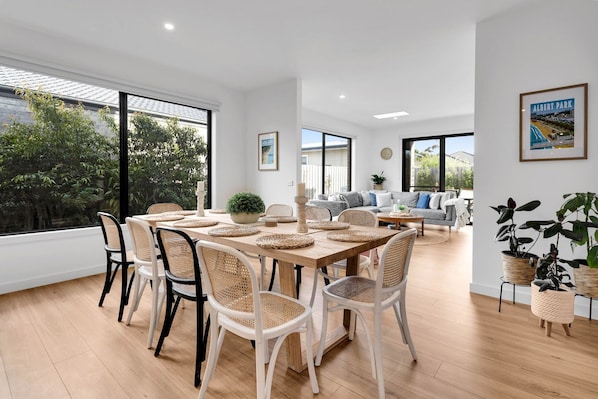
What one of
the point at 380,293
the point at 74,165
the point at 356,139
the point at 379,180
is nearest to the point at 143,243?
the point at 380,293

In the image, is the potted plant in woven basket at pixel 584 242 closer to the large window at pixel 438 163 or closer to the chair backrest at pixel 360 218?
the chair backrest at pixel 360 218

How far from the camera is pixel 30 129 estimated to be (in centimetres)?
304

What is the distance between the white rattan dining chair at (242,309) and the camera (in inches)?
46.4

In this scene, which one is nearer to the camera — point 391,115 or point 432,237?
point 432,237

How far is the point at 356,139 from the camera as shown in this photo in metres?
7.83

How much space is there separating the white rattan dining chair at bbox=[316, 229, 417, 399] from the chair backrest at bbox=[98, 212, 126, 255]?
1566 millimetres

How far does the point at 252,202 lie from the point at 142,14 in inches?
78.2

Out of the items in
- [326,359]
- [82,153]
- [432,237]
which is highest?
[82,153]

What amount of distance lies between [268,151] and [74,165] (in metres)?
2.41

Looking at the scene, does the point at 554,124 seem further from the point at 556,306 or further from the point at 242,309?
the point at 242,309

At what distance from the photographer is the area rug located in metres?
5.12

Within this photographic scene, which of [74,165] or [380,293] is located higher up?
[74,165]

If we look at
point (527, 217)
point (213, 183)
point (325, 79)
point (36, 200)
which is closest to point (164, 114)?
point (213, 183)

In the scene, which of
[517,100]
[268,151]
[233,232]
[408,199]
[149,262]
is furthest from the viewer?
[408,199]
